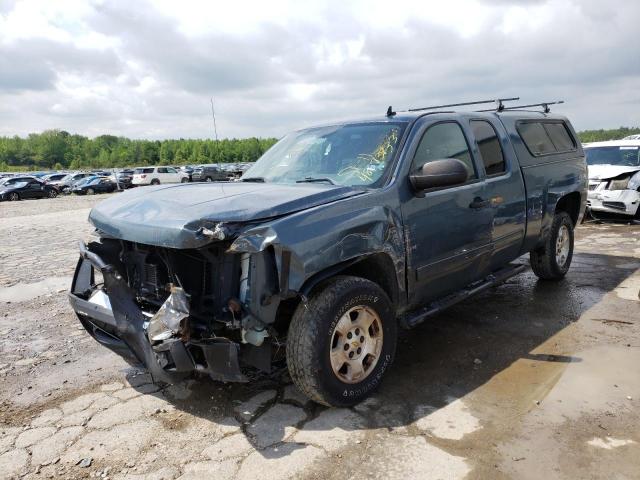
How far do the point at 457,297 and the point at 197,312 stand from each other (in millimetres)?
2181

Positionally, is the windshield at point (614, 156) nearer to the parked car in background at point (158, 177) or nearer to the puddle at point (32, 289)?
the puddle at point (32, 289)

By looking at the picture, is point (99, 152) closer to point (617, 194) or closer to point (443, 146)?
point (617, 194)

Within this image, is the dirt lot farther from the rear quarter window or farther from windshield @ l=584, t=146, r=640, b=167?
windshield @ l=584, t=146, r=640, b=167

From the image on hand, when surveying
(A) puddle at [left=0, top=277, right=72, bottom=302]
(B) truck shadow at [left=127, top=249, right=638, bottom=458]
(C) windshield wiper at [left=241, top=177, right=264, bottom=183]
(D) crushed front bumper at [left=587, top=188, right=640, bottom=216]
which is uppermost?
(C) windshield wiper at [left=241, top=177, right=264, bottom=183]

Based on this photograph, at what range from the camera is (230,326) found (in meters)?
2.86

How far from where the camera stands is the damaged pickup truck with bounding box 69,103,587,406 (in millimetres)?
2840

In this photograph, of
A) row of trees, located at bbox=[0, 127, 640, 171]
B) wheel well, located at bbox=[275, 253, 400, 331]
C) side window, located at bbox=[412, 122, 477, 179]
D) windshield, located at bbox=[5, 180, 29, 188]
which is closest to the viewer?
wheel well, located at bbox=[275, 253, 400, 331]

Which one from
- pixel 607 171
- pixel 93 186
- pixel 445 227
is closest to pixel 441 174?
pixel 445 227

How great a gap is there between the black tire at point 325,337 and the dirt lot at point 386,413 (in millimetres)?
170

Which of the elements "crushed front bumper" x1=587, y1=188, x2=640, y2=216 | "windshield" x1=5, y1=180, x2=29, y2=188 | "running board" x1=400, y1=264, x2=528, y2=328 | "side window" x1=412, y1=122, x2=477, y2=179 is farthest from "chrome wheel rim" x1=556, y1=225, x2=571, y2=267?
"windshield" x1=5, y1=180, x2=29, y2=188

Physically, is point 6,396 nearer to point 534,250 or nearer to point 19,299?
point 19,299

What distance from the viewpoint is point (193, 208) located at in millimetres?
2998

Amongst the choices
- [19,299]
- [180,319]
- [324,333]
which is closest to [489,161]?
[324,333]

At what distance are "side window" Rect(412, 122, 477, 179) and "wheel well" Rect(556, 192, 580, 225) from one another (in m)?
2.19
